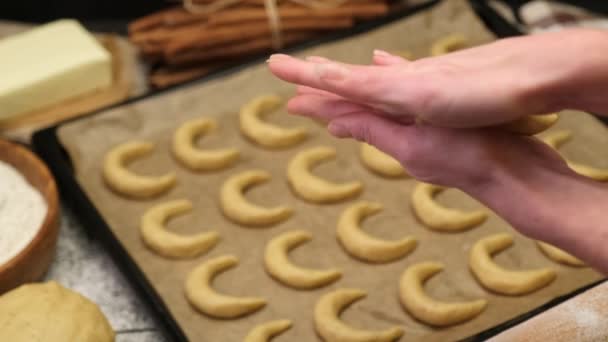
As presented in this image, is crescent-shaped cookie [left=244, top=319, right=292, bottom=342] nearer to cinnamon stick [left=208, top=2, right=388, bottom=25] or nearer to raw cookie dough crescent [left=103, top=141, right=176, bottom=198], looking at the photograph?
raw cookie dough crescent [left=103, top=141, right=176, bottom=198]

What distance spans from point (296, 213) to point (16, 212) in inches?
16.7

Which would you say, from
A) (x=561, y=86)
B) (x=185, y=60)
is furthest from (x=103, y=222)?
(x=561, y=86)

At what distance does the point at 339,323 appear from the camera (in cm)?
106

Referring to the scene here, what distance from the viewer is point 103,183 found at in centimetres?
133

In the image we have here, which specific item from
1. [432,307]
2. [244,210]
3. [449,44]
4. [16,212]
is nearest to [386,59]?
[432,307]

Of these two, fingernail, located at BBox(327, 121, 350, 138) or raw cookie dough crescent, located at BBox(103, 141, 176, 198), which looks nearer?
fingernail, located at BBox(327, 121, 350, 138)

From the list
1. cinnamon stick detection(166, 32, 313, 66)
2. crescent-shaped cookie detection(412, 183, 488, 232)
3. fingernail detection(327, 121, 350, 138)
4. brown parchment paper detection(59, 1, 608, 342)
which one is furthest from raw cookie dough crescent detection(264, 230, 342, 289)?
cinnamon stick detection(166, 32, 313, 66)

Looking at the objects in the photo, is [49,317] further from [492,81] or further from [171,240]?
[492,81]

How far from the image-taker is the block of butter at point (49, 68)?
1.41 meters

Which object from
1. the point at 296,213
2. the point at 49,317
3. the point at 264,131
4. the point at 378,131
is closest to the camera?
the point at 378,131

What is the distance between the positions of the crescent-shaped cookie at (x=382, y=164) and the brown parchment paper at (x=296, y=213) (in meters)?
0.02

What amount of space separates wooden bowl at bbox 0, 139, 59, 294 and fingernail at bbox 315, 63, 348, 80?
54cm

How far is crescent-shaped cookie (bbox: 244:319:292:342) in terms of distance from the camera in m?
1.06

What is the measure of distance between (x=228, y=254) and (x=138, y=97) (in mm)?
380
